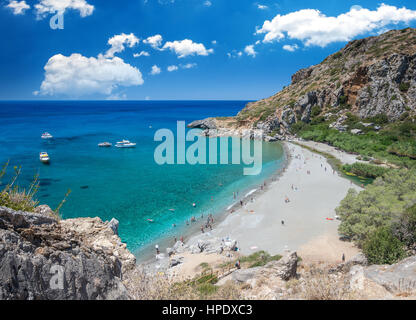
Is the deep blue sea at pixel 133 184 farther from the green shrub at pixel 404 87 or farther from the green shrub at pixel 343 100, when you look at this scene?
the green shrub at pixel 404 87

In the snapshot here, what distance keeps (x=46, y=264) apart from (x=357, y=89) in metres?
84.2

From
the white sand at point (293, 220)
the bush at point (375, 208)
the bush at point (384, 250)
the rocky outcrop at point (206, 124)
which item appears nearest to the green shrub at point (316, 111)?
the rocky outcrop at point (206, 124)

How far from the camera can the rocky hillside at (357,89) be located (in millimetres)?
64000

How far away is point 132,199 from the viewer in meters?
31.1

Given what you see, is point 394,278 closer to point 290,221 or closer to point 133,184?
point 290,221

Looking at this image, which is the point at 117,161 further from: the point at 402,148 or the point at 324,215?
the point at 402,148

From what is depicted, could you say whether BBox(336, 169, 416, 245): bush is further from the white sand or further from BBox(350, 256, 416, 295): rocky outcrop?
BBox(350, 256, 416, 295): rocky outcrop

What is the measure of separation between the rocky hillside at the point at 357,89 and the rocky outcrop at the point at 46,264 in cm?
7221

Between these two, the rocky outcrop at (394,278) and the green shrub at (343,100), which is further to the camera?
the green shrub at (343,100)

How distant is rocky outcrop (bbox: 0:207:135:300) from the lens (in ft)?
10.6

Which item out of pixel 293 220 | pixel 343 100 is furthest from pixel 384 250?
pixel 343 100

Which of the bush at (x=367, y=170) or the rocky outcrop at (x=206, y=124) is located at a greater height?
the rocky outcrop at (x=206, y=124)

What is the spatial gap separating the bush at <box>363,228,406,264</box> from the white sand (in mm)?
4681
